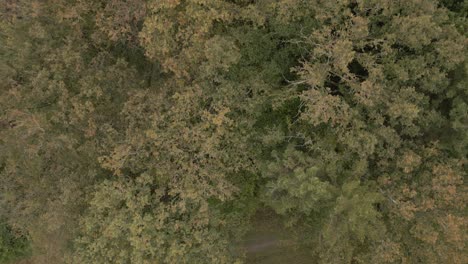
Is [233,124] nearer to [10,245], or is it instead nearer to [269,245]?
[269,245]

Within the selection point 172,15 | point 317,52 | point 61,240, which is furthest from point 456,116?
point 61,240

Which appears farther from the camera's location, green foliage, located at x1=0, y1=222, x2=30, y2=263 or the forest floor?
green foliage, located at x1=0, y1=222, x2=30, y2=263

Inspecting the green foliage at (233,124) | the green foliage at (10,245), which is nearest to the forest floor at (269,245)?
the green foliage at (233,124)

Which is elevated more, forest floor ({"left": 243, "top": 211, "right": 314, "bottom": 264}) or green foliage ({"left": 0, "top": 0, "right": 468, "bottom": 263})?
green foliage ({"left": 0, "top": 0, "right": 468, "bottom": 263})

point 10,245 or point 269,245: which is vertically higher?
point 269,245

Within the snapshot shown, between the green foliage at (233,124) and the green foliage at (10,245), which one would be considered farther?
the green foliage at (10,245)

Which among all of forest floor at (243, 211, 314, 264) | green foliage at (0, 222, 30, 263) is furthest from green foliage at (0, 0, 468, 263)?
green foliage at (0, 222, 30, 263)

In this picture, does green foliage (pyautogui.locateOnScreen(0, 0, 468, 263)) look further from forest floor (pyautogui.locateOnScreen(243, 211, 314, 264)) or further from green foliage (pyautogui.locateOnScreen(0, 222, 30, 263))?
green foliage (pyautogui.locateOnScreen(0, 222, 30, 263))

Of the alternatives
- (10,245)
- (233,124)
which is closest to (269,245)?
(233,124)

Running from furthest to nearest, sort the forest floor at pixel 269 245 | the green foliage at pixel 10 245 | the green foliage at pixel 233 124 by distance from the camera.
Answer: the green foliage at pixel 10 245, the forest floor at pixel 269 245, the green foliage at pixel 233 124

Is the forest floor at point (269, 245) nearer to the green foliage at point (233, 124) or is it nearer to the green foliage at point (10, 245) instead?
the green foliage at point (233, 124)

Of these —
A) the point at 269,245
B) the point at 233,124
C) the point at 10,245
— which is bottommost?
the point at 10,245
